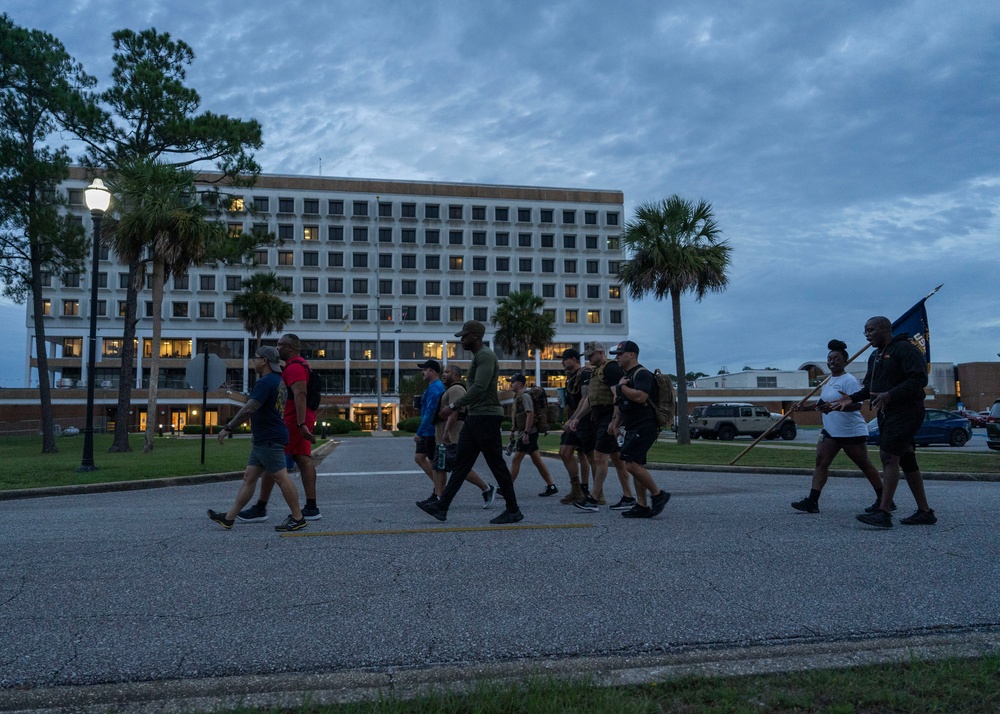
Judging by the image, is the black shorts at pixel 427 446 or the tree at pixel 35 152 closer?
the black shorts at pixel 427 446

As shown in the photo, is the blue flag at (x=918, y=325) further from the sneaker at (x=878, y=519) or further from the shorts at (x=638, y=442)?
the shorts at (x=638, y=442)

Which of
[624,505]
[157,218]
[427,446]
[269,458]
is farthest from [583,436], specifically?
[157,218]

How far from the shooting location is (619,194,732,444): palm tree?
27.3 meters

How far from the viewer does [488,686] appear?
2861mm

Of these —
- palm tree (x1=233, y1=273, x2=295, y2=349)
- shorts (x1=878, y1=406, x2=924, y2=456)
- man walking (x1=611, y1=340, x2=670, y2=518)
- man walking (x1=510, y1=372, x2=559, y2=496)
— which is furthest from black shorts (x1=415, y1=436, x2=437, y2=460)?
palm tree (x1=233, y1=273, x2=295, y2=349)

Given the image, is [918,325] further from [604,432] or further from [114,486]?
[114,486]

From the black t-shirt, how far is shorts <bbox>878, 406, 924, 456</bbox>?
216 centimetres

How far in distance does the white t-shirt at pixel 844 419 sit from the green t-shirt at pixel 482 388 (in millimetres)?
3527

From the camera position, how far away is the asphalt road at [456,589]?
3.44m

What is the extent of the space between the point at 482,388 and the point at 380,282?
222 ft

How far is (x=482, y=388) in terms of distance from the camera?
7180 millimetres

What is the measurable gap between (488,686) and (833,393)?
6.12 meters

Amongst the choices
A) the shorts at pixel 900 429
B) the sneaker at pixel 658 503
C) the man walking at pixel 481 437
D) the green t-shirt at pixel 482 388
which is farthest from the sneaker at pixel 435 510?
the shorts at pixel 900 429

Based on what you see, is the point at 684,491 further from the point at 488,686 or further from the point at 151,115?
the point at 151,115
